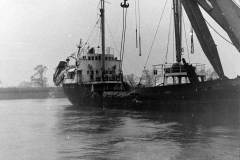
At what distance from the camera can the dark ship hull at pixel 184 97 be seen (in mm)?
23344

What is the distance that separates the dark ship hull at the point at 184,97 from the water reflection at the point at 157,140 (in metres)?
1.59

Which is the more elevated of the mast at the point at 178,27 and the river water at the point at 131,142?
the mast at the point at 178,27

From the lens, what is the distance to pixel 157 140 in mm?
15203

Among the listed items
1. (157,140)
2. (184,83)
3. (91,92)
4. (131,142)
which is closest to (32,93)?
(91,92)

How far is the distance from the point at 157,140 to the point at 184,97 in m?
10.9

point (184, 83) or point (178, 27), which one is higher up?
point (178, 27)

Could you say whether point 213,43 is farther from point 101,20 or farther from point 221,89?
point 101,20

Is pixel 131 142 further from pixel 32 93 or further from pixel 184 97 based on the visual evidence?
pixel 32 93

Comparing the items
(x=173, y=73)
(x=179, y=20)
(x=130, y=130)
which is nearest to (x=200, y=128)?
(x=130, y=130)

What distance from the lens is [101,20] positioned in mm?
41250

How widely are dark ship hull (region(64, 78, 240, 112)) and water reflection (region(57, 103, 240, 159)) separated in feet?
5.23

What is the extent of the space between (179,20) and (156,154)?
18.3m

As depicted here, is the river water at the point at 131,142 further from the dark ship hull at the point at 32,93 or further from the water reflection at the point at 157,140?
the dark ship hull at the point at 32,93

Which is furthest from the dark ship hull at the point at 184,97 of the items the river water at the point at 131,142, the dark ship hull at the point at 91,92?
the dark ship hull at the point at 91,92
